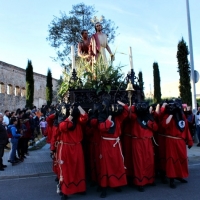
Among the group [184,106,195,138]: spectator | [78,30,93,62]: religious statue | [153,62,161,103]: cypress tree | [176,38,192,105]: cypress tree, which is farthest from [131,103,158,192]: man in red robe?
[153,62,161,103]: cypress tree

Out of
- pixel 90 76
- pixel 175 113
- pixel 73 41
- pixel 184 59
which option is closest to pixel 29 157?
pixel 90 76

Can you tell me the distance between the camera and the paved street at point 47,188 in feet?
17.5

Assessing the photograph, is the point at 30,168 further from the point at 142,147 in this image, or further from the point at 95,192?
the point at 142,147

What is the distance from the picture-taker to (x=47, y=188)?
6195 mm

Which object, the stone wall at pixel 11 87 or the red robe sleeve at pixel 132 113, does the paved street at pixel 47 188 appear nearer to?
the red robe sleeve at pixel 132 113

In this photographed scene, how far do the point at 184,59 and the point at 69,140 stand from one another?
11902mm

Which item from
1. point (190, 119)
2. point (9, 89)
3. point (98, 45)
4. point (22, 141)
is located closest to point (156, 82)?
point (9, 89)

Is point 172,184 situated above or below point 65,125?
A: below

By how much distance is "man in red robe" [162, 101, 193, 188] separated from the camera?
19.0 feet

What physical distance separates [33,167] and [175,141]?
183 inches

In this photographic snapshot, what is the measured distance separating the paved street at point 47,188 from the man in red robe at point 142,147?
0.26m

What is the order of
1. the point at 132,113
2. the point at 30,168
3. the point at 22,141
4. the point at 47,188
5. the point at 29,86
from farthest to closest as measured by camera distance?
the point at 29,86, the point at 22,141, the point at 30,168, the point at 47,188, the point at 132,113

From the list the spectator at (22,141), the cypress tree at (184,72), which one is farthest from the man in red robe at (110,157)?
the cypress tree at (184,72)

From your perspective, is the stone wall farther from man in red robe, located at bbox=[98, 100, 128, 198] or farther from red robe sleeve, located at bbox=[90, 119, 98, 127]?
man in red robe, located at bbox=[98, 100, 128, 198]
